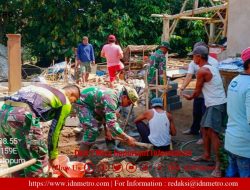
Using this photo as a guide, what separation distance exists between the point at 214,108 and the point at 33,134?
8.18 ft

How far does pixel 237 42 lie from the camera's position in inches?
312

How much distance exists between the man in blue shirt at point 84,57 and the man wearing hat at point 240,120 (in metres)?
9.06

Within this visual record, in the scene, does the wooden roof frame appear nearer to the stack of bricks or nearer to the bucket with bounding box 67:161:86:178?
the stack of bricks

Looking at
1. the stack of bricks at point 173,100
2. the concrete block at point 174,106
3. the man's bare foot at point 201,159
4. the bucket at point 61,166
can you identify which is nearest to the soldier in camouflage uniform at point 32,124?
the bucket at point 61,166

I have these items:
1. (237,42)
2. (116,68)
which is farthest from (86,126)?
(116,68)

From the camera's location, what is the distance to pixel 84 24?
18094mm

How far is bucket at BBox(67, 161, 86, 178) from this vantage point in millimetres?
4990

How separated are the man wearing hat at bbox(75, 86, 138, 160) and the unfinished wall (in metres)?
3.39

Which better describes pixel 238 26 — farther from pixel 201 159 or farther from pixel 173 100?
pixel 201 159

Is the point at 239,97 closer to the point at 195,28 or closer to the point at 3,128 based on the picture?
the point at 3,128

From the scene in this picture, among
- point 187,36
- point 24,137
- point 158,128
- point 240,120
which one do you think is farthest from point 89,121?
point 187,36

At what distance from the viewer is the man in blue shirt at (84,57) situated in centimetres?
1241

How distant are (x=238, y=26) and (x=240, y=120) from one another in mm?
4887

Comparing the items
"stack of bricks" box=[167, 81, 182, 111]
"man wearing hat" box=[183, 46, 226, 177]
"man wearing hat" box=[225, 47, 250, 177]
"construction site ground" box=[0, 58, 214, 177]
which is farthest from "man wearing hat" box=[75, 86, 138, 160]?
"stack of bricks" box=[167, 81, 182, 111]
